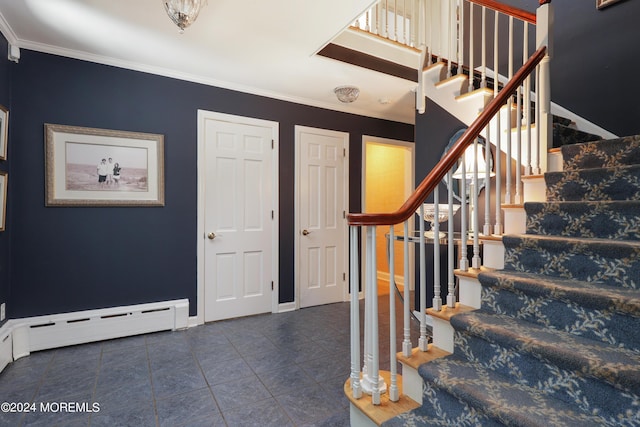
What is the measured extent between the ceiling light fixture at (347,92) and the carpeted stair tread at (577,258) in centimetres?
230

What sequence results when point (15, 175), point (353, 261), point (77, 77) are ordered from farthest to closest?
point (77, 77)
point (15, 175)
point (353, 261)

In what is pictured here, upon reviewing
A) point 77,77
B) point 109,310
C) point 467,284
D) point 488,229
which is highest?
point 77,77

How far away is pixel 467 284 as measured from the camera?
1903 mm

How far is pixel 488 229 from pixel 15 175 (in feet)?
11.5

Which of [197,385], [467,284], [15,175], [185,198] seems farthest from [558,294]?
[15,175]

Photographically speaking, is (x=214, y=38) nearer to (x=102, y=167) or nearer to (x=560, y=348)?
(x=102, y=167)

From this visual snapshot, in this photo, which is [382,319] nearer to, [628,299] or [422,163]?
[422,163]

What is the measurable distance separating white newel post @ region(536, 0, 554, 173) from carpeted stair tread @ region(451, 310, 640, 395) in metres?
1.23

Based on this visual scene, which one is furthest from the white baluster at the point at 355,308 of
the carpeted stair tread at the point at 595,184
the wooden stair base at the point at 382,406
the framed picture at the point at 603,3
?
the framed picture at the point at 603,3

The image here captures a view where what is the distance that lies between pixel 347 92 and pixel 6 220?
10.4ft

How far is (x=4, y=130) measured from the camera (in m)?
2.49

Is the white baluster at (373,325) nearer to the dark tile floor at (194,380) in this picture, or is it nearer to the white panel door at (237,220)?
the dark tile floor at (194,380)

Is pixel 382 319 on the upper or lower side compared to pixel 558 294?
lower

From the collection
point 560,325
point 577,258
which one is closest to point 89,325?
point 560,325
